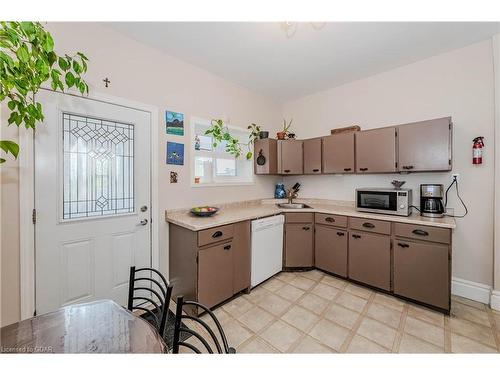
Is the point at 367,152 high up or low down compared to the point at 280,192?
up

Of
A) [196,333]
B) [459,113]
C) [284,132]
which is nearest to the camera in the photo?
[196,333]

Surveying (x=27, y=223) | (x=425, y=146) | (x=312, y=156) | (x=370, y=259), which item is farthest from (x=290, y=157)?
(x=27, y=223)

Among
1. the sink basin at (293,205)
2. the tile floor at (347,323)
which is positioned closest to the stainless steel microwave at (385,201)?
the sink basin at (293,205)

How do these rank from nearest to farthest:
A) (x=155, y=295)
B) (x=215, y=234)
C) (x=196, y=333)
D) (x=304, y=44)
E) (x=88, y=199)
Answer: (x=196, y=333), (x=155, y=295), (x=88, y=199), (x=215, y=234), (x=304, y=44)

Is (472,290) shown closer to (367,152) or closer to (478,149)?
(478,149)

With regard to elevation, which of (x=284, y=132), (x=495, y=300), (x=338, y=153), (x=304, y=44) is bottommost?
(x=495, y=300)

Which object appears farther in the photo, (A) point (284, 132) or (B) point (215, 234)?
(A) point (284, 132)

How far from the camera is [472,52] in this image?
7.10 ft

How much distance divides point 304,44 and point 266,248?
2.36 metres

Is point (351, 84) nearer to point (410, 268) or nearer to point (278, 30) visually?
point (278, 30)

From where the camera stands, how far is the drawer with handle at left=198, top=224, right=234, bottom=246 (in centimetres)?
189

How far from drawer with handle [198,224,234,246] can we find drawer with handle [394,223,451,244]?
1.79 meters

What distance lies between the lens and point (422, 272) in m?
2.03

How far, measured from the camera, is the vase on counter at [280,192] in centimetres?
362
